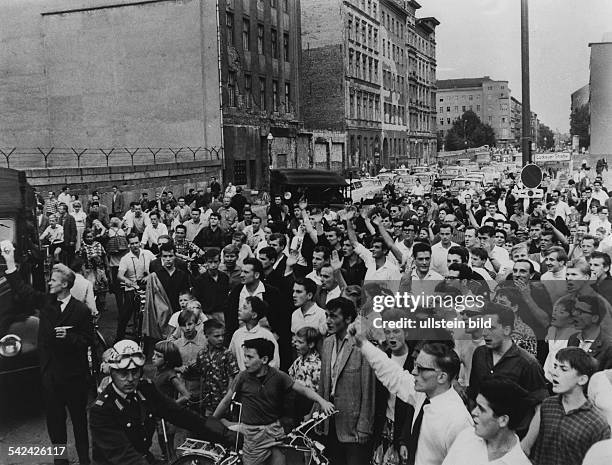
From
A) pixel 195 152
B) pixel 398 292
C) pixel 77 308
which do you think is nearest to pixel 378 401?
pixel 398 292

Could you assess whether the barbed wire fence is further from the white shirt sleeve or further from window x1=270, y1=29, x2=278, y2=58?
the white shirt sleeve

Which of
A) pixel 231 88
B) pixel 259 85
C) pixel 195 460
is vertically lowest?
pixel 195 460

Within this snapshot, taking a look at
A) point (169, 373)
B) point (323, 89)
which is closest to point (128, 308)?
point (169, 373)

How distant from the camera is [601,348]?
4711 mm

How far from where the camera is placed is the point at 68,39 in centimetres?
2975

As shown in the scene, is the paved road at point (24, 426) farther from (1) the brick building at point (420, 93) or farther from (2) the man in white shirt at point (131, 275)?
(1) the brick building at point (420, 93)

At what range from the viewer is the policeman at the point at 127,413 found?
4188mm

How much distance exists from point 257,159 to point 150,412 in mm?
29223

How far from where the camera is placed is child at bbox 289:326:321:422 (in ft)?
17.3

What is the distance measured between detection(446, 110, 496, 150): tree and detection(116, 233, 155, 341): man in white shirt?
2059cm

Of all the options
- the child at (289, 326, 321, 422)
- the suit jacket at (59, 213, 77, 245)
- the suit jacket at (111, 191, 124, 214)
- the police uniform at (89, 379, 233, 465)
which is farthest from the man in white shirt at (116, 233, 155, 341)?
the suit jacket at (111, 191, 124, 214)

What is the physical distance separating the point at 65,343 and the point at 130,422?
1.78m

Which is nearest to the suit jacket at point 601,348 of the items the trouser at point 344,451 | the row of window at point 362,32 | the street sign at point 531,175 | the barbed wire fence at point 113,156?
the trouser at point 344,451

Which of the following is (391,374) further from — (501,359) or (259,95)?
(259,95)
